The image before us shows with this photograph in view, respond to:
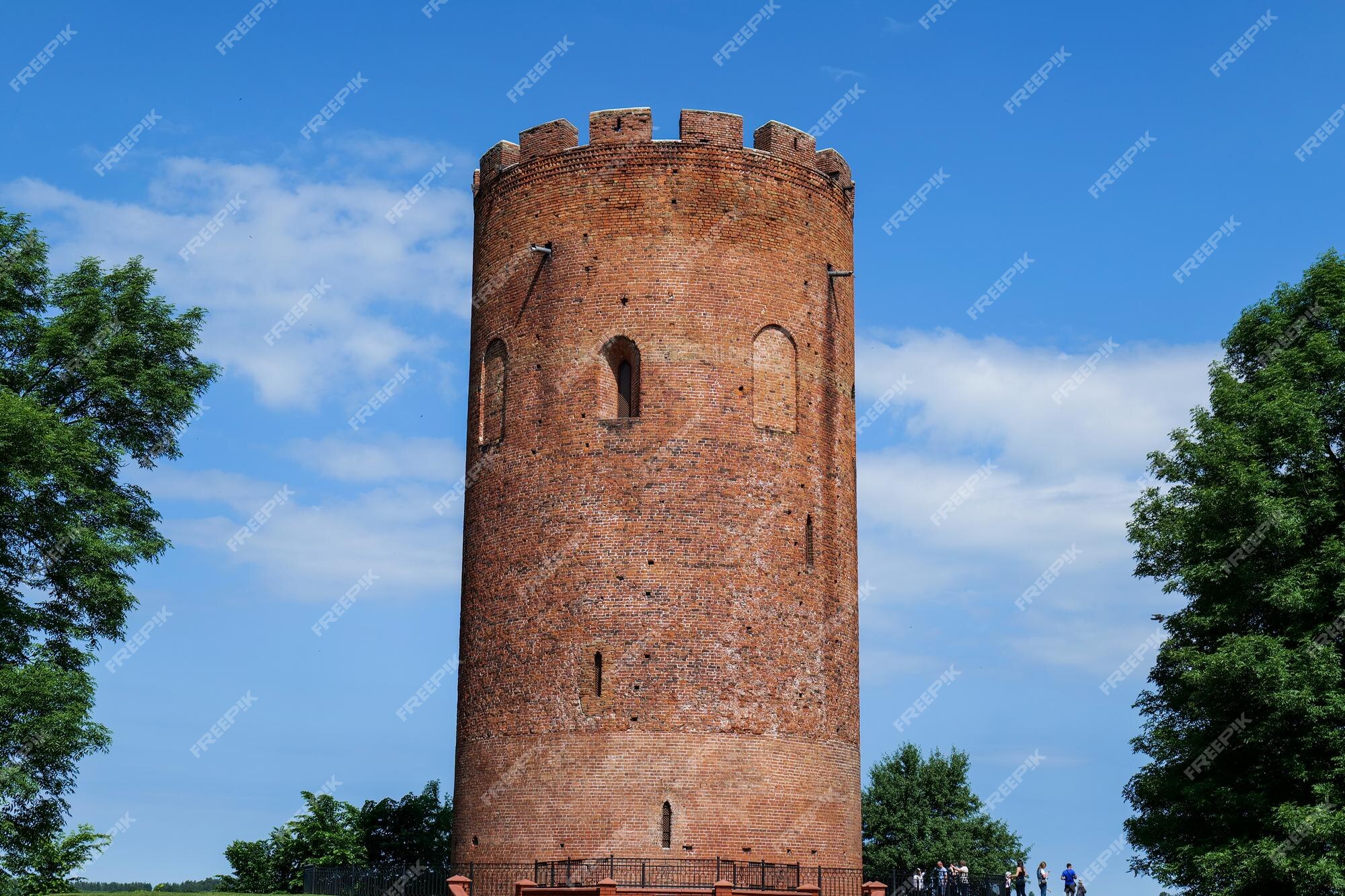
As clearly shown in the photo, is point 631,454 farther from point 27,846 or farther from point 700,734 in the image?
point 27,846

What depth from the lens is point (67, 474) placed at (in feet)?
75.4

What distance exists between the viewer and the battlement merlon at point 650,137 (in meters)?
23.4

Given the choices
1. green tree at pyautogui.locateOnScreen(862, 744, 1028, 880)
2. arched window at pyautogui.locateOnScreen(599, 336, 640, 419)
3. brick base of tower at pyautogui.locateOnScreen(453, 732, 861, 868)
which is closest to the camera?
brick base of tower at pyautogui.locateOnScreen(453, 732, 861, 868)

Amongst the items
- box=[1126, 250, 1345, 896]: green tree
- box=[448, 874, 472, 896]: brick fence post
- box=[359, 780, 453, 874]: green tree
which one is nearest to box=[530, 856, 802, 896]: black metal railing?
box=[448, 874, 472, 896]: brick fence post

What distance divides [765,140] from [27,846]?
16224 mm

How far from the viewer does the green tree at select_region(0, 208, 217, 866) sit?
22.0 m

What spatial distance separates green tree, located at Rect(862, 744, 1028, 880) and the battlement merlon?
840 inches

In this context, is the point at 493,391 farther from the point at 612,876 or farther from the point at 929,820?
the point at 929,820

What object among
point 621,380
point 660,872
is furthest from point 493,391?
point 660,872

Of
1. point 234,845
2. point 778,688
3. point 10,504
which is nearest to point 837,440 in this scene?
point 778,688

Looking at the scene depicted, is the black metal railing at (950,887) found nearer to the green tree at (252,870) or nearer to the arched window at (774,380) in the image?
the arched window at (774,380)

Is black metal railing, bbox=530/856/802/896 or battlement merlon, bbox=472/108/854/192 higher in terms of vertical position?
battlement merlon, bbox=472/108/854/192

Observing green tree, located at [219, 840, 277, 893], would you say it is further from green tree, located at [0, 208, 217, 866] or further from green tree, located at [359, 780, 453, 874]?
green tree, located at [0, 208, 217, 866]

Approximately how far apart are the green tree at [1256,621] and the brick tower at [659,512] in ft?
16.9
